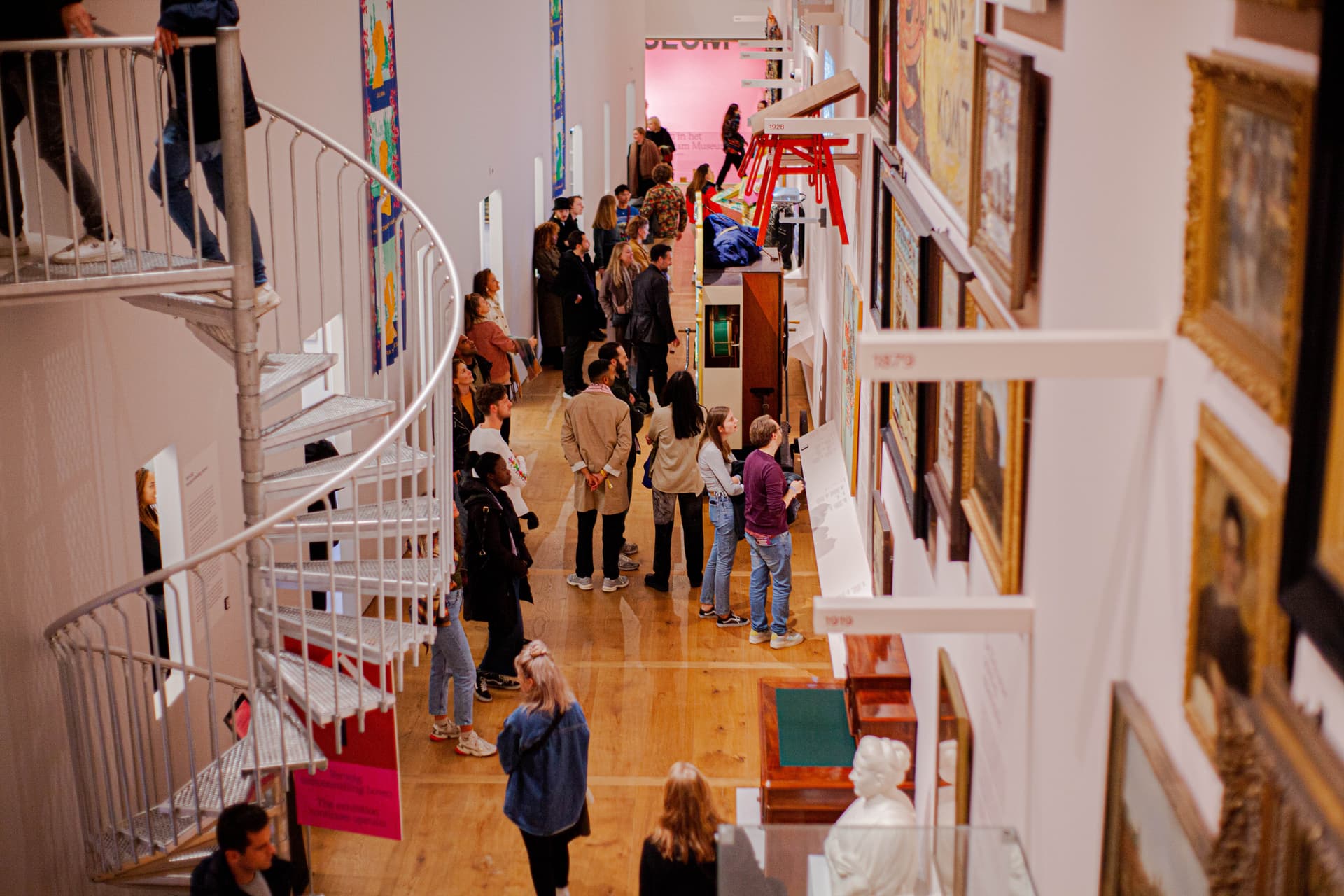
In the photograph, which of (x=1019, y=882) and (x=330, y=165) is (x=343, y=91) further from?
(x=1019, y=882)

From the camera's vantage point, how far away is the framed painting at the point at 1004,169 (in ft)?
9.61

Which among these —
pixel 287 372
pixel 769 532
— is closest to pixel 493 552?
pixel 769 532

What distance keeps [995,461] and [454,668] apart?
13.3 ft

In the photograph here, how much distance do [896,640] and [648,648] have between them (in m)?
2.75

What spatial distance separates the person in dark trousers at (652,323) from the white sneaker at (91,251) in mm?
6914

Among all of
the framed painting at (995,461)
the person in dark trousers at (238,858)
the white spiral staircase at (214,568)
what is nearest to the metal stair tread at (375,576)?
the white spiral staircase at (214,568)

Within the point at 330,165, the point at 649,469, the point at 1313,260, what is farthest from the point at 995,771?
the point at 330,165

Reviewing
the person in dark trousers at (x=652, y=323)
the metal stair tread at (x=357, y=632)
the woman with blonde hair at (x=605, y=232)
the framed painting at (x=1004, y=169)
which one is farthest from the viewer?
the woman with blonde hair at (x=605, y=232)

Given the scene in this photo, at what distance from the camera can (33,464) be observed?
4.60 m

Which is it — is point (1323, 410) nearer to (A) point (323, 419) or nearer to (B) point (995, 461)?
(B) point (995, 461)

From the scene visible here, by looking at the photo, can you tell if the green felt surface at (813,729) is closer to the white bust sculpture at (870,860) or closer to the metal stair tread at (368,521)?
the metal stair tread at (368,521)

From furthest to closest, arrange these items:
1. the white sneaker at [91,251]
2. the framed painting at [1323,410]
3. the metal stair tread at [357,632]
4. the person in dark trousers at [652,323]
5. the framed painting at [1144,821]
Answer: the person in dark trousers at [652,323] < the metal stair tread at [357,632] < the white sneaker at [91,251] < the framed painting at [1144,821] < the framed painting at [1323,410]

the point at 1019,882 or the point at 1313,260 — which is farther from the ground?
the point at 1313,260

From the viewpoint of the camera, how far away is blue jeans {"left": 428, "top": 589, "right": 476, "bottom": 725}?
261 inches
